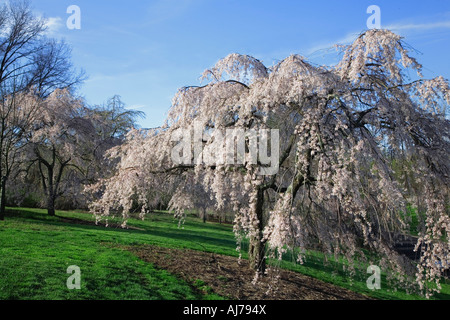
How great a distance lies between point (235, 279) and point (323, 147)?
13.4ft

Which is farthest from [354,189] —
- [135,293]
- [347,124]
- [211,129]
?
[135,293]

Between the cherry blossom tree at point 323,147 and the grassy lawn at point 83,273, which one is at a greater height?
the cherry blossom tree at point 323,147

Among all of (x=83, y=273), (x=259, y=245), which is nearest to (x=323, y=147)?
(x=259, y=245)

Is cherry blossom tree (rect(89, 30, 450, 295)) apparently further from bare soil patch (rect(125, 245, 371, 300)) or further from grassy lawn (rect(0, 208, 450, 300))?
grassy lawn (rect(0, 208, 450, 300))

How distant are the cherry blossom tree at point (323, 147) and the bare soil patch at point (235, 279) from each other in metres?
0.69

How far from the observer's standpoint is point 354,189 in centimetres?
678

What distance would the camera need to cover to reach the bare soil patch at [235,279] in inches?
315

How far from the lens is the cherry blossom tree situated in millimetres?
7020

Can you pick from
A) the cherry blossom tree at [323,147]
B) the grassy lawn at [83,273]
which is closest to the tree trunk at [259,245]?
the cherry blossom tree at [323,147]

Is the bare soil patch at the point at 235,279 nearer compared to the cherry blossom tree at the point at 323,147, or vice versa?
the cherry blossom tree at the point at 323,147

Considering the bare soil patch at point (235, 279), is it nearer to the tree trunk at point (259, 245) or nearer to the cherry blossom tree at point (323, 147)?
the tree trunk at point (259, 245)

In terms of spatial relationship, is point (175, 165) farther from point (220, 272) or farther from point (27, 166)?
point (27, 166)

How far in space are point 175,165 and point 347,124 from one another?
16.1ft

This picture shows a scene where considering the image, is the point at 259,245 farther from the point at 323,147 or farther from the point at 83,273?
the point at 83,273
